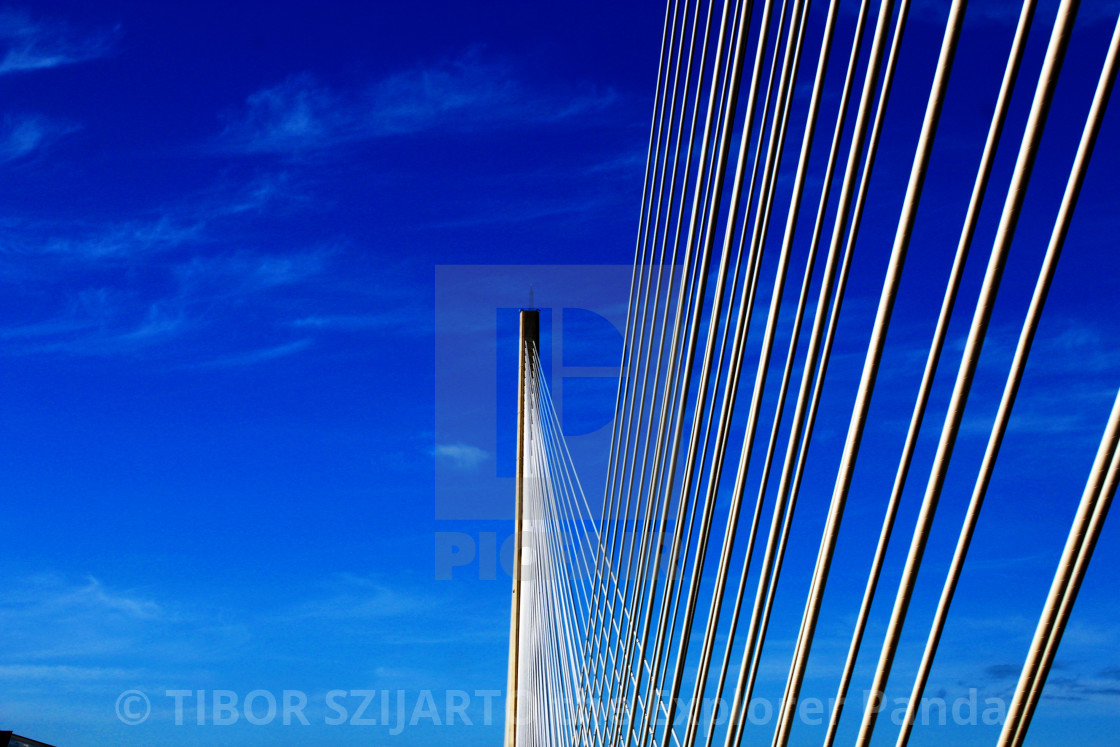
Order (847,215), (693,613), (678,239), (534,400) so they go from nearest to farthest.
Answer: (847,215)
(693,613)
(678,239)
(534,400)

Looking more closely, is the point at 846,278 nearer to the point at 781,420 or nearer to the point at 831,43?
the point at 781,420

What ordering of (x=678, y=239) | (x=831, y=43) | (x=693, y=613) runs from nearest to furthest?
(x=831, y=43)
(x=693, y=613)
(x=678, y=239)

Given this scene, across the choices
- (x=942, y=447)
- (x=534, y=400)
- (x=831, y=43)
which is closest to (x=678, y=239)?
(x=831, y=43)

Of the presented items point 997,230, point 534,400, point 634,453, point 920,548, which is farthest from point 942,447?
point 534,400

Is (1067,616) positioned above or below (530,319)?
below

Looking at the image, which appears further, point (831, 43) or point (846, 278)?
point (831, 43)

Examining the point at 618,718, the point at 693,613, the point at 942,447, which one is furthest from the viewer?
the point at 618,718

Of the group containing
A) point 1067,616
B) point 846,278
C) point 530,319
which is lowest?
point 1067,616

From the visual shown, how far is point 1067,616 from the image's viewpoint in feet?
3.54

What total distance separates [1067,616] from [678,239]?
1.48m

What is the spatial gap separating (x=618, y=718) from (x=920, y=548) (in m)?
1.79

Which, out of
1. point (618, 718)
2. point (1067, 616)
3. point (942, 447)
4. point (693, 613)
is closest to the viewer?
point (1067, 616)

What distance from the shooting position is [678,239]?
2.40 metres

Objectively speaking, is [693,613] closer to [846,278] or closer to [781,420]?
[781,420]
